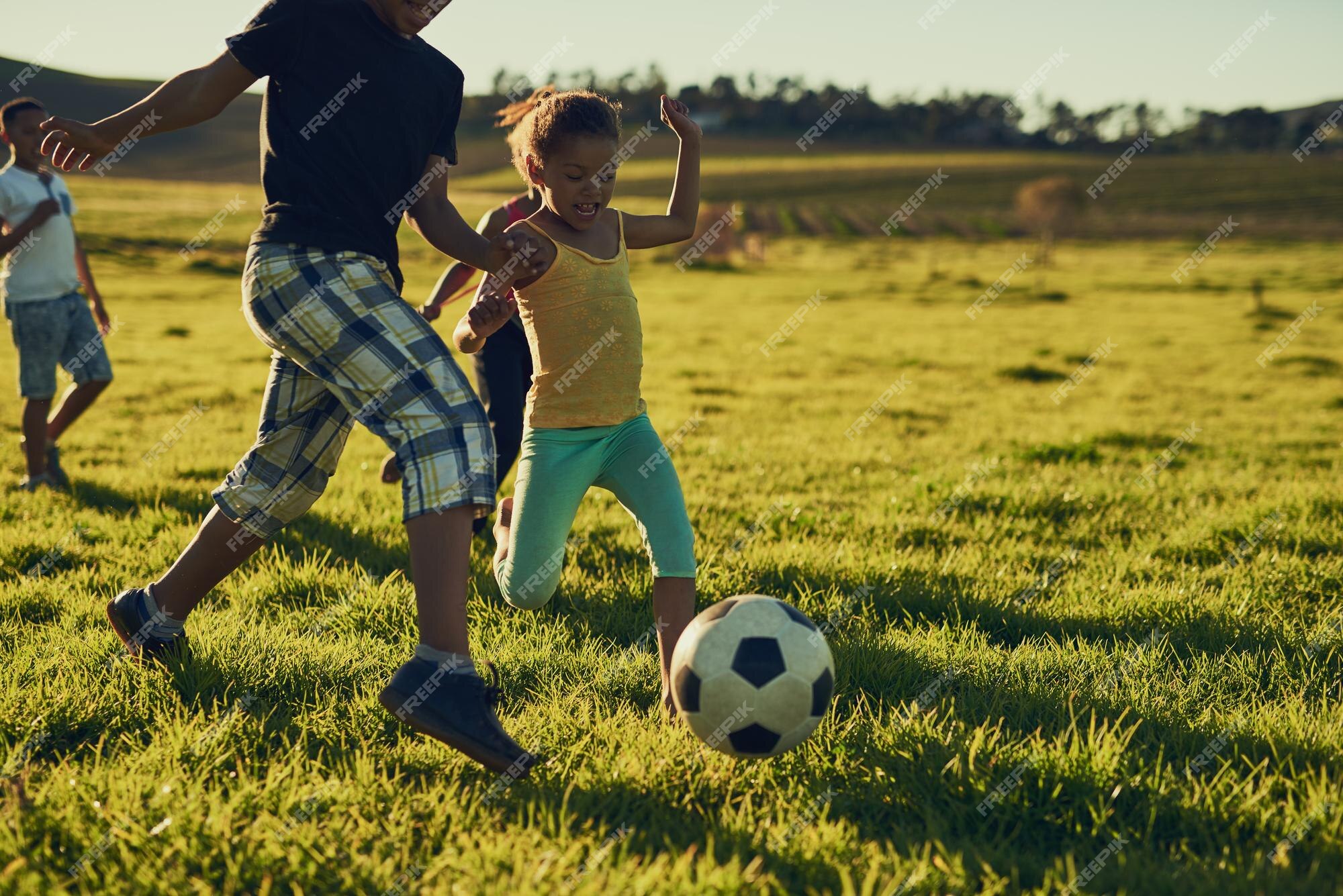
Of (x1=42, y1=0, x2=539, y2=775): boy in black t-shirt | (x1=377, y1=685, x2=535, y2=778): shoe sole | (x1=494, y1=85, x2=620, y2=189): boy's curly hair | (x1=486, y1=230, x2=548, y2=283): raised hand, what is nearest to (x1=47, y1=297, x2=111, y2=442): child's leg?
(x1=42, y1=0, x2=539, y2=775): boy in black t-shirt

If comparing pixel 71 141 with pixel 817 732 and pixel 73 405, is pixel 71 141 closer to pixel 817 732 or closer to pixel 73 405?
pixel 817 732

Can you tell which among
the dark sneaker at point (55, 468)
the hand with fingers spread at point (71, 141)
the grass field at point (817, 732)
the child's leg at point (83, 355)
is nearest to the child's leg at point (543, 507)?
the grass field at point (817, 732)

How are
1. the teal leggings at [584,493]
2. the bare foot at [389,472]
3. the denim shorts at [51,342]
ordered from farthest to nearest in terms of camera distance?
the denim shorts at [51,342] → the bare foot at [389,472] → the teal leggings at [584,493]

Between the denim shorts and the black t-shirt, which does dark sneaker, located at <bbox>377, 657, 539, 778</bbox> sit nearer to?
the black t-shirt

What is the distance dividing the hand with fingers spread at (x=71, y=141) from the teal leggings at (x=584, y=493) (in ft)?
5.66

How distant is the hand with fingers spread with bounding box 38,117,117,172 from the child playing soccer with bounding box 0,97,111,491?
171 inches

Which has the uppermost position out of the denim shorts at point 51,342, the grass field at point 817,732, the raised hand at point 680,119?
the raised hand at point 680,119

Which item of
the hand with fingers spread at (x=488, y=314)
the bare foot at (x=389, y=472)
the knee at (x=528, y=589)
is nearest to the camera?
the hand with fingers spread at (x=488, y=314)

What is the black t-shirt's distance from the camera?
302 centimetres

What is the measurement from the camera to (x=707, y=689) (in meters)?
2.97

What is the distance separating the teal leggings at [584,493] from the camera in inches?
144

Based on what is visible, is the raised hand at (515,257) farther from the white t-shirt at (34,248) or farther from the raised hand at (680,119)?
the white t-shirt at (34,248)

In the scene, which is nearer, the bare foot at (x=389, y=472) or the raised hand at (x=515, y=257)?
the raised hand at (x=515, y=257)

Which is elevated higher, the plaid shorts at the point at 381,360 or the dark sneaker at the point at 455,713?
the plaid shorts at the point at 381,360
